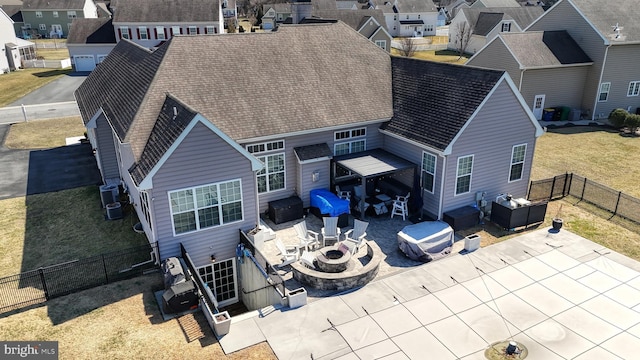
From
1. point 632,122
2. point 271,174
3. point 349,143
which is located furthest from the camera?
point 632,122

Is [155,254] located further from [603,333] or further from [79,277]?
[603,333]

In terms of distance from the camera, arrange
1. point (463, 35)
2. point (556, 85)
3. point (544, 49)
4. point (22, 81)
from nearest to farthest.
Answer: point (544, 49) → point (556, 85) → point (22, 81) → point (463, 35)

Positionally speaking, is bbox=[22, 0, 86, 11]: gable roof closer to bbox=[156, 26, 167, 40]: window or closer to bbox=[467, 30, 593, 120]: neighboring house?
bbox=[156, 26, 167, 40]: window

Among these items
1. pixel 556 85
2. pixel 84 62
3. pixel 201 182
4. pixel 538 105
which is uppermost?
pixel 201 182

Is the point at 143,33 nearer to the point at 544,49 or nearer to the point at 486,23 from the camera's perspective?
the point at 486,23

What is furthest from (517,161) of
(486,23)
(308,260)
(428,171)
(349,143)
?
(486,23)

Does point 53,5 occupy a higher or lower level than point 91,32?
higher

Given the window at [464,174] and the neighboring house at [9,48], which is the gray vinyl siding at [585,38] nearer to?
the window at [464,174]
